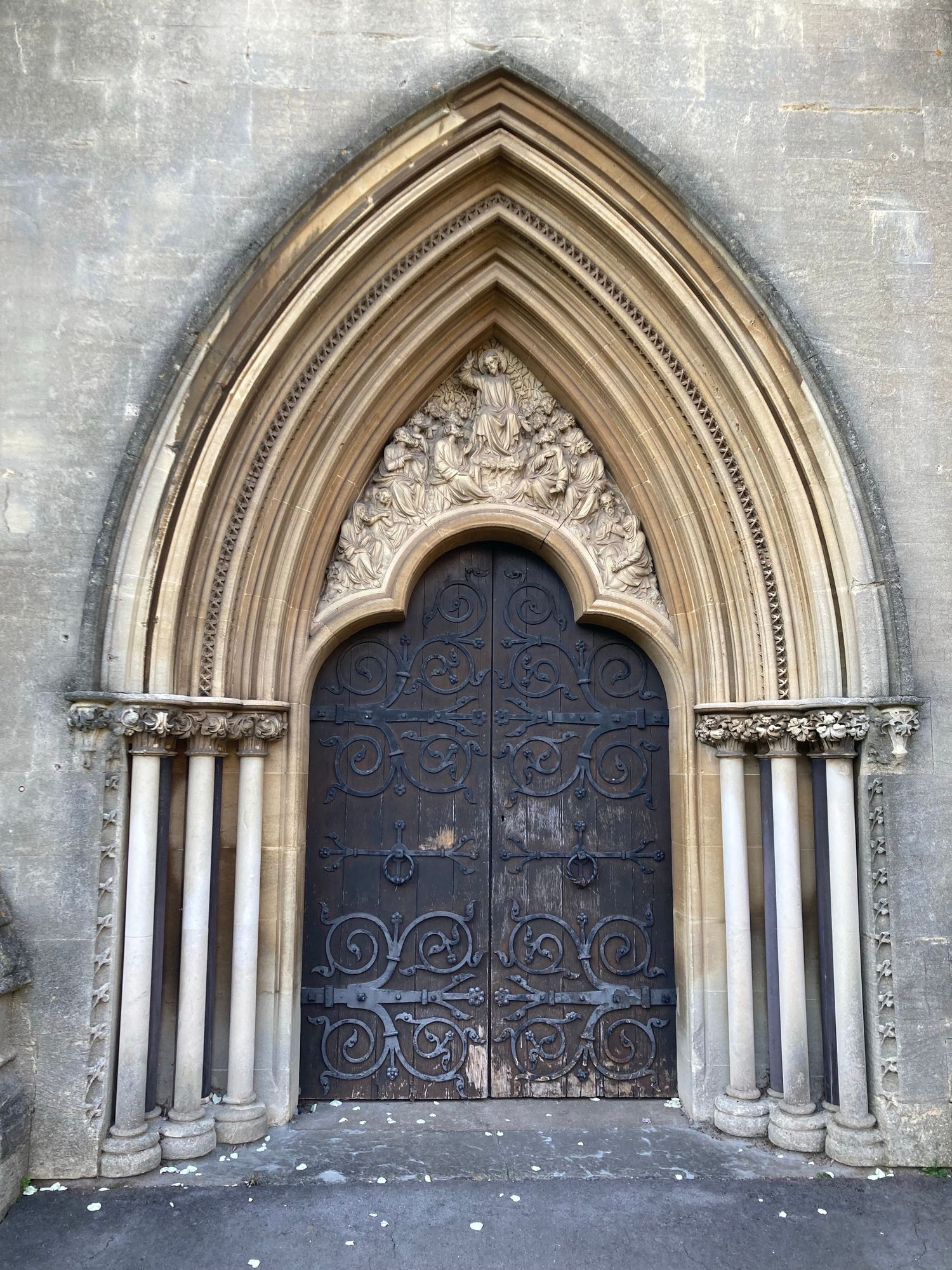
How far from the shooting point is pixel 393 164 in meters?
4.32

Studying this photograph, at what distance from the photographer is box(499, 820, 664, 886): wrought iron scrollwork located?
4.85m

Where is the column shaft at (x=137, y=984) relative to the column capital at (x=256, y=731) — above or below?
below

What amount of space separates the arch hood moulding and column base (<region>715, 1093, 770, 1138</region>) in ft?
6.54

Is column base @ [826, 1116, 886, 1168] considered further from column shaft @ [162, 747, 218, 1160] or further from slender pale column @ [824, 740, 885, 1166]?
column shaft @ [162, 747, 218, 1160]

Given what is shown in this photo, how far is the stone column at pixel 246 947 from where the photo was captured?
4141 mm

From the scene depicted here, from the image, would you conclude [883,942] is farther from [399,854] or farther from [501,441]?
[501,441]

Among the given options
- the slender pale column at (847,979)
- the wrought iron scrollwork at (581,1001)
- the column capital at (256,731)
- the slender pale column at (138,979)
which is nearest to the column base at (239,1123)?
the slender pale column at (138,979)

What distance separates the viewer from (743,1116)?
13.9ft

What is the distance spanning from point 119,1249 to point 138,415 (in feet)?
11.4

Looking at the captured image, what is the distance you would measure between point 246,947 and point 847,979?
2835 mm

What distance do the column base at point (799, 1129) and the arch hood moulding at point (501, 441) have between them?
6.46 feet

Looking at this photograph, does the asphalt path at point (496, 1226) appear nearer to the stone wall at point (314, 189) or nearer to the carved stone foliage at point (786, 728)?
the stone wall at point (314, 189)

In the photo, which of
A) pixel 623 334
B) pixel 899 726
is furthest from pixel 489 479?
pixel 899 726

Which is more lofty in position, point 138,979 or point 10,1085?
point 138,979
